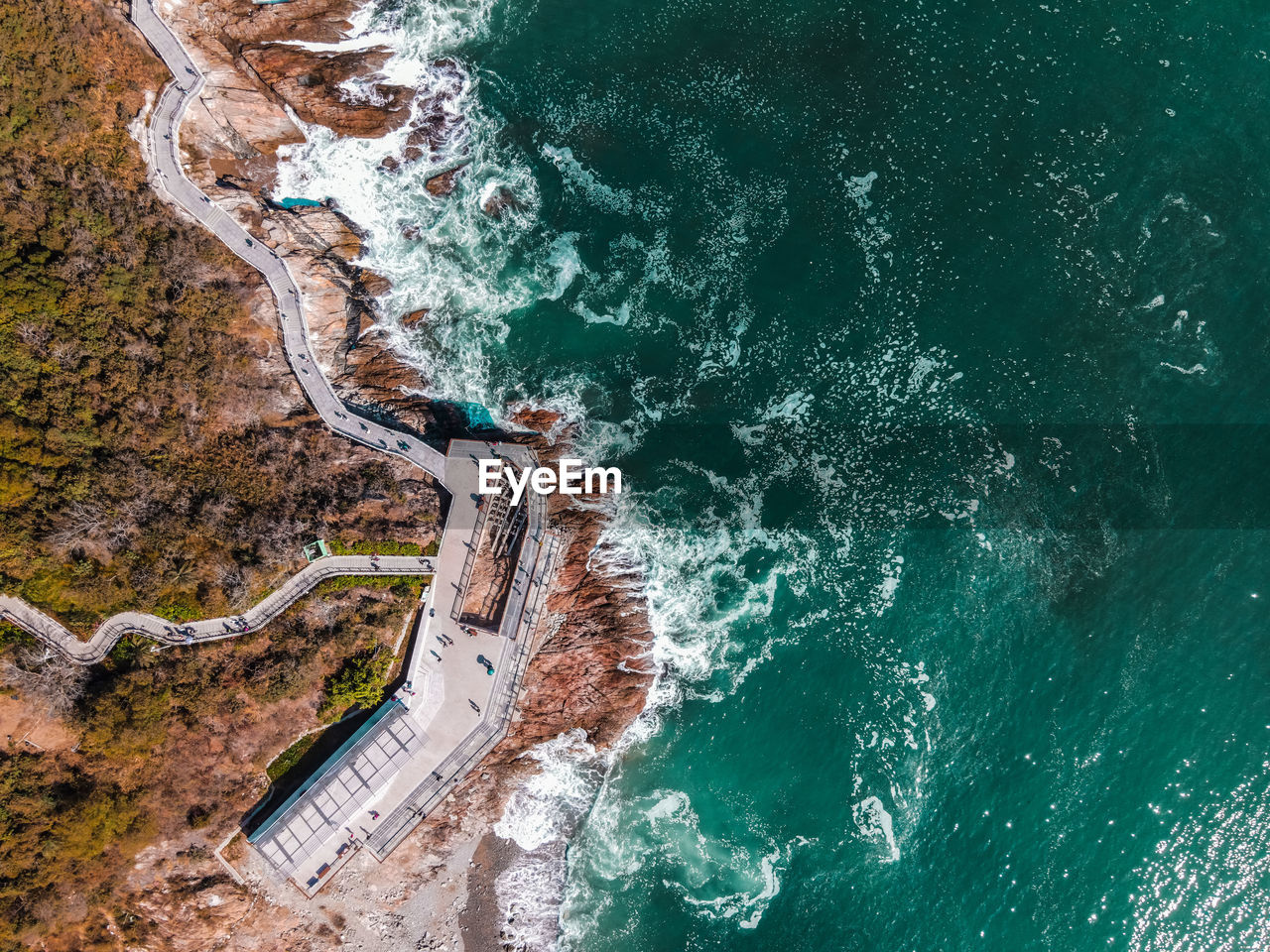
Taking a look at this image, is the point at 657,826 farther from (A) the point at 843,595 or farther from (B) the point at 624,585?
(A) the point at 843,595

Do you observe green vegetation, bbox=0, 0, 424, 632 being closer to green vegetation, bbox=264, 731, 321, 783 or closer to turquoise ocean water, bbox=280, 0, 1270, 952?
green vegetation, bbox=264, 731, 321, 783

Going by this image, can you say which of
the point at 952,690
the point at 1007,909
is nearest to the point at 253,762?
the point at 952,690

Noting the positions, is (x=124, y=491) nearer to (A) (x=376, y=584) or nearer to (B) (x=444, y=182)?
(A) (x=376, y=584)

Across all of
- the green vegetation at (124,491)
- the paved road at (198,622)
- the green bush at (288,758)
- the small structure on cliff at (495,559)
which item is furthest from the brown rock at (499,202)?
the green bush at (288,758)

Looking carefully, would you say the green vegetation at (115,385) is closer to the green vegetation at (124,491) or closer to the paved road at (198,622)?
the green vegetation at (124,491)

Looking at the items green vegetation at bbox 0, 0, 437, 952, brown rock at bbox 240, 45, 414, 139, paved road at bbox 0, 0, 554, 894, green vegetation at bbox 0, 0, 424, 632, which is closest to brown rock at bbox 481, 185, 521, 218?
brown rock at bbox 240, 45, 414, 139

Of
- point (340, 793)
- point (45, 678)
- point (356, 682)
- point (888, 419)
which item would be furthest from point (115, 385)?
point (888, 419)

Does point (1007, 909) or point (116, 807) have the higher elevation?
point (116, 807)
